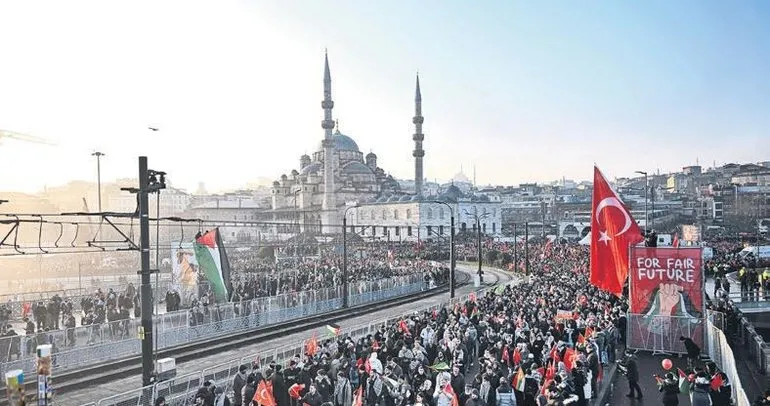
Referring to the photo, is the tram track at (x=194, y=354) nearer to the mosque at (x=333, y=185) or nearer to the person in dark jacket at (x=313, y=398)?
the person in dark jacket at (x=313, y=398)

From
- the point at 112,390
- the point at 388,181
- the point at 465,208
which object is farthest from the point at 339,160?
the point at 112,390

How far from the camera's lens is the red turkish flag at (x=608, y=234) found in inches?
528

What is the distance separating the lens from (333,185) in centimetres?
8156

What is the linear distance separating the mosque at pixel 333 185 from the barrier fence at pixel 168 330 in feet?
164

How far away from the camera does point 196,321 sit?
19.8 m

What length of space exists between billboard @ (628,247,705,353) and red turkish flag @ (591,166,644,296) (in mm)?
2445

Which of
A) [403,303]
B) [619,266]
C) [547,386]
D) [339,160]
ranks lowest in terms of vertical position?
[403,303]

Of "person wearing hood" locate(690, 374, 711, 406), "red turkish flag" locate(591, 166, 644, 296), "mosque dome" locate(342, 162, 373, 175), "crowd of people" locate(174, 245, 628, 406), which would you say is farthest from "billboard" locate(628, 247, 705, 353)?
"mosque dome" locate(342, 162, 373, 175)

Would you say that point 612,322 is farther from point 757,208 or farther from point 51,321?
point 757,208

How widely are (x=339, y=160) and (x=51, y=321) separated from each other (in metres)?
79.1

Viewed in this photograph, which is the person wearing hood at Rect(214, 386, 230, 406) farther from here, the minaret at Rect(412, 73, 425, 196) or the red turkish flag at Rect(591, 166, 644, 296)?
the minaret at Rect(412, 73, 425, 196)

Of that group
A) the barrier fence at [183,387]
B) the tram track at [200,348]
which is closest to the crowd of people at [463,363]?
the barrier fence at [183,387]

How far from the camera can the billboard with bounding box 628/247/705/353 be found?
51.3 feet

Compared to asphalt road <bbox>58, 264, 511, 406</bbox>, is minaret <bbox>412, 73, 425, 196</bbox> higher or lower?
higher
